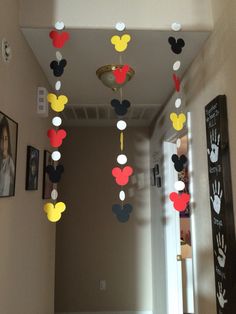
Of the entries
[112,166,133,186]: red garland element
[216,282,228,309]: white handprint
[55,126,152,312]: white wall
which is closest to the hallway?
[216,282,228,309]: white handprint

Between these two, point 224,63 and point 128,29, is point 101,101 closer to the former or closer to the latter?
point 128,29

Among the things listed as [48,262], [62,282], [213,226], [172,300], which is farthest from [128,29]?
[62,282]

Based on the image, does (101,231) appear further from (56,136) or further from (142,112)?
(56,136)

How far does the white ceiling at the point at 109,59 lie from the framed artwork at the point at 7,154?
1.82 feet

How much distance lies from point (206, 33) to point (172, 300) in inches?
88.3

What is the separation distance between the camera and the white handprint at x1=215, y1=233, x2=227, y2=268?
1.27m

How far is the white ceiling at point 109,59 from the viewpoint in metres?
1.46

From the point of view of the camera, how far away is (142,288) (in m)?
3.41

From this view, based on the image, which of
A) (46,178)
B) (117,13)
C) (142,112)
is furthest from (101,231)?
(117,13)

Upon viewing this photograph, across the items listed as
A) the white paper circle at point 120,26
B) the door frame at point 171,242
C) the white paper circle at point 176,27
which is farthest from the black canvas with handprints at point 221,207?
the door frame at point 171,242

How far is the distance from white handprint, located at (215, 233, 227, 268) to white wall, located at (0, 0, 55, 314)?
97cm

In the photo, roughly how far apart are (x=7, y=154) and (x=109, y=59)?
3.02 ft

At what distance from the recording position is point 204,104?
156 cm

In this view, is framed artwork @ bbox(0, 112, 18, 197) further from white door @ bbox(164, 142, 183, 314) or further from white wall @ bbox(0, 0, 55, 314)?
white door @ bbox(164, 142, 183, 314)
